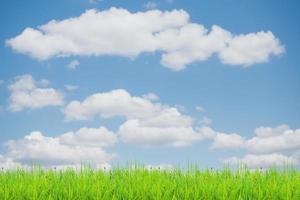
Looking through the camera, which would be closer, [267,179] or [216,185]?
[216,185]

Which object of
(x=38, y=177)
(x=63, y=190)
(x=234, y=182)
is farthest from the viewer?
(x=38, y=177)

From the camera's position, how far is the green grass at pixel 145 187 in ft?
29.6

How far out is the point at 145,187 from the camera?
358 inches

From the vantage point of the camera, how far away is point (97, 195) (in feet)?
28.6

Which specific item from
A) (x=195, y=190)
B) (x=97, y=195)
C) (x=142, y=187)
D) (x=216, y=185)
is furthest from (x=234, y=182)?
(x=97, y=195)

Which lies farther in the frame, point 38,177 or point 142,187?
point 38,177

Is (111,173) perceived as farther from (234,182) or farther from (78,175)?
(234,182)

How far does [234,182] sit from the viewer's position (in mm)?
10086

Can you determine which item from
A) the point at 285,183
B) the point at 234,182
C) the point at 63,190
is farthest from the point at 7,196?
the point at 285,183

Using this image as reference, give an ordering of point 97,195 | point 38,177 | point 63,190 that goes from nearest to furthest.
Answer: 1. point 97,195
2. point 63,190
3. point 38,177

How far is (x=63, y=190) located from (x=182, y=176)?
270 cm

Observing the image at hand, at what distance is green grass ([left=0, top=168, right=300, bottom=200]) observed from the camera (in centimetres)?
903

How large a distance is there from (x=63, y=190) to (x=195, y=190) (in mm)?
2276

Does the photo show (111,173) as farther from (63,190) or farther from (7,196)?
(7,196)
